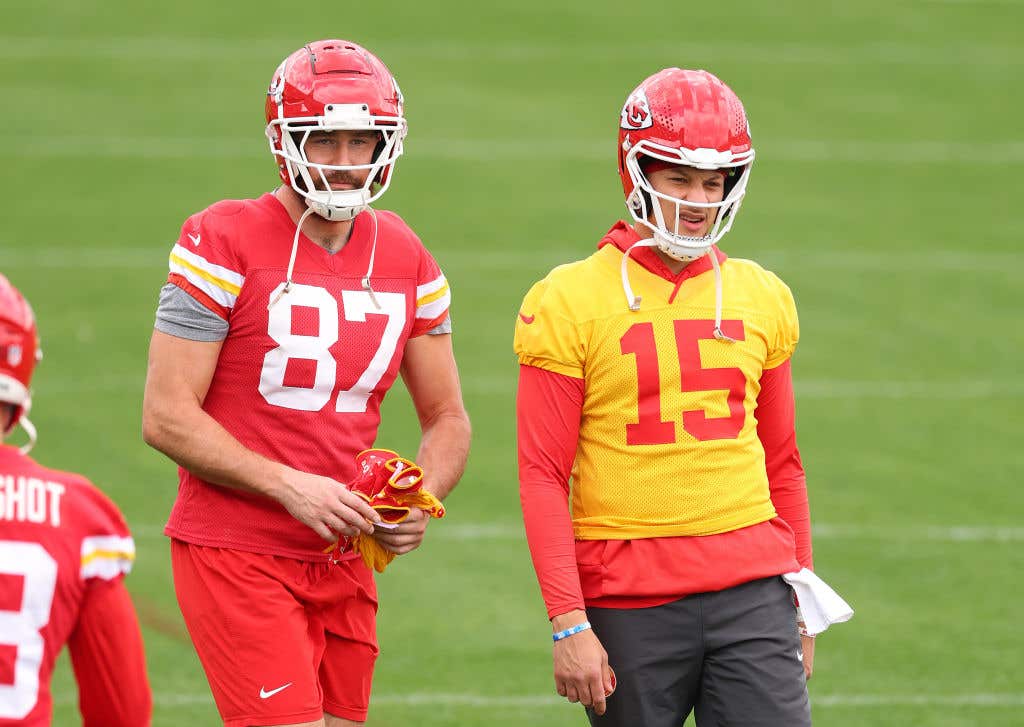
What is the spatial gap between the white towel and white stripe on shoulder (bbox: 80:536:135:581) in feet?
4.94

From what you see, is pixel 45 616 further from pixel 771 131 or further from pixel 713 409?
pixel 771 131

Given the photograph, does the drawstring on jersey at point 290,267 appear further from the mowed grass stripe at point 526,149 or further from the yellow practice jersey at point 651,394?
the mowed grass stripe at point 526,149

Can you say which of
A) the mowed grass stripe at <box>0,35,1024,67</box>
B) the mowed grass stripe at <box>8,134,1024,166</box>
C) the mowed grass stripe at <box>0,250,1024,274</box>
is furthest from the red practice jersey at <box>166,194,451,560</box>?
the mowed grass stripe at <box>0,35,1024,67</box>

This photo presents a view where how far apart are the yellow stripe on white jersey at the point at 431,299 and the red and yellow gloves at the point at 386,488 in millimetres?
382

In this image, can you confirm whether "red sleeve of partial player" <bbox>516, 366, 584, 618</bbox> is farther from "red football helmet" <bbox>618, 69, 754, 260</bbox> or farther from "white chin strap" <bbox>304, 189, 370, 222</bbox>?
"white chin strap" <bbox>304, 189, 370, 222</bbox>

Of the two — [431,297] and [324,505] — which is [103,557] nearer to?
[324,505]

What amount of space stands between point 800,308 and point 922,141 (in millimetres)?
3734

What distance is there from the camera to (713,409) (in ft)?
11.2

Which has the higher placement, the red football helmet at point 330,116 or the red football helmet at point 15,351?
the red football helmet at point 330,116

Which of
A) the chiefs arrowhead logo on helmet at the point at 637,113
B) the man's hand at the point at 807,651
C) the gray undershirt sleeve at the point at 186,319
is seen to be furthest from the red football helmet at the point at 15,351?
the man's hand at the point at 807,651

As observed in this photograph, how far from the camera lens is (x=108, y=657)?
2.55 metres

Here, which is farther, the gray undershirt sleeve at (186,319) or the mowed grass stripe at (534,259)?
the mowed grass stripe at (534,259)

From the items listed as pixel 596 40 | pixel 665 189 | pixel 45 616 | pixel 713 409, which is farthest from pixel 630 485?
pixel 596 40

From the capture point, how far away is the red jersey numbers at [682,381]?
11.1ft
